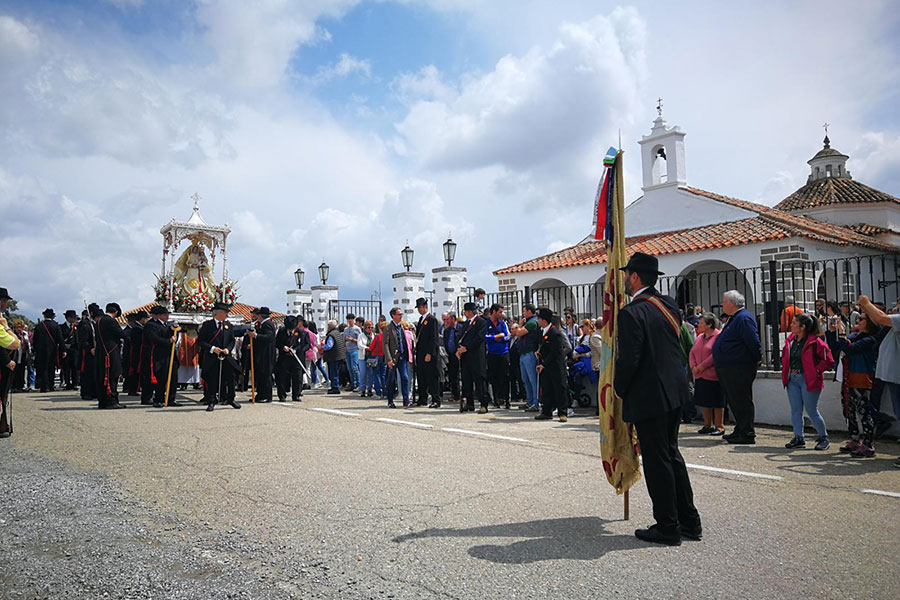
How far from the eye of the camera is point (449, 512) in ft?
16.9

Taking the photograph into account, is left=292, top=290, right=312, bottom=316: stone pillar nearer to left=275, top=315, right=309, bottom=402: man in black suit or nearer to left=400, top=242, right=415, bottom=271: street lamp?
left=400, top=242, right=415, bottom=271: street lamp

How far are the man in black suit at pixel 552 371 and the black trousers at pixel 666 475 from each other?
20.5 feet

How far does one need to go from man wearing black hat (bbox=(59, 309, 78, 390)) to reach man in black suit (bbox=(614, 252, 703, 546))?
17000mm

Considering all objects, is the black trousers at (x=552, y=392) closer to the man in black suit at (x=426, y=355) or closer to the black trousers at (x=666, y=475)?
the man in black suit at (x=426, y=355)

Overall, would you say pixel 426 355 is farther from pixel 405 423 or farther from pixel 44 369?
pixel 44 369

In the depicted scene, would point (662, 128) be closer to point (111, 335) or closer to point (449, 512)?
point (111, 335)

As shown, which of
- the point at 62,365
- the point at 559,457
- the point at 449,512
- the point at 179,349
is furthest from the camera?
the point at 62,365

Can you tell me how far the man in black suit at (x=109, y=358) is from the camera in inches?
498

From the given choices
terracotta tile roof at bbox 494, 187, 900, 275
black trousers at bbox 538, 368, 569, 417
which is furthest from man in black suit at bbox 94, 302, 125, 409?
terracotta tile roof at bbox 494, 187, 900, 275

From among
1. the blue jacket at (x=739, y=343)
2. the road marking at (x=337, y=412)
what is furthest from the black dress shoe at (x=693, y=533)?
the road marking at (x=337, y=412)

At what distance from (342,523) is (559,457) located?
3315mm

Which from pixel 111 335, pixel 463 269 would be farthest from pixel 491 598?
pixel 463 269

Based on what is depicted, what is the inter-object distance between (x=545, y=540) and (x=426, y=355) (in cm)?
879

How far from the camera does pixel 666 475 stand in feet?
14.9
